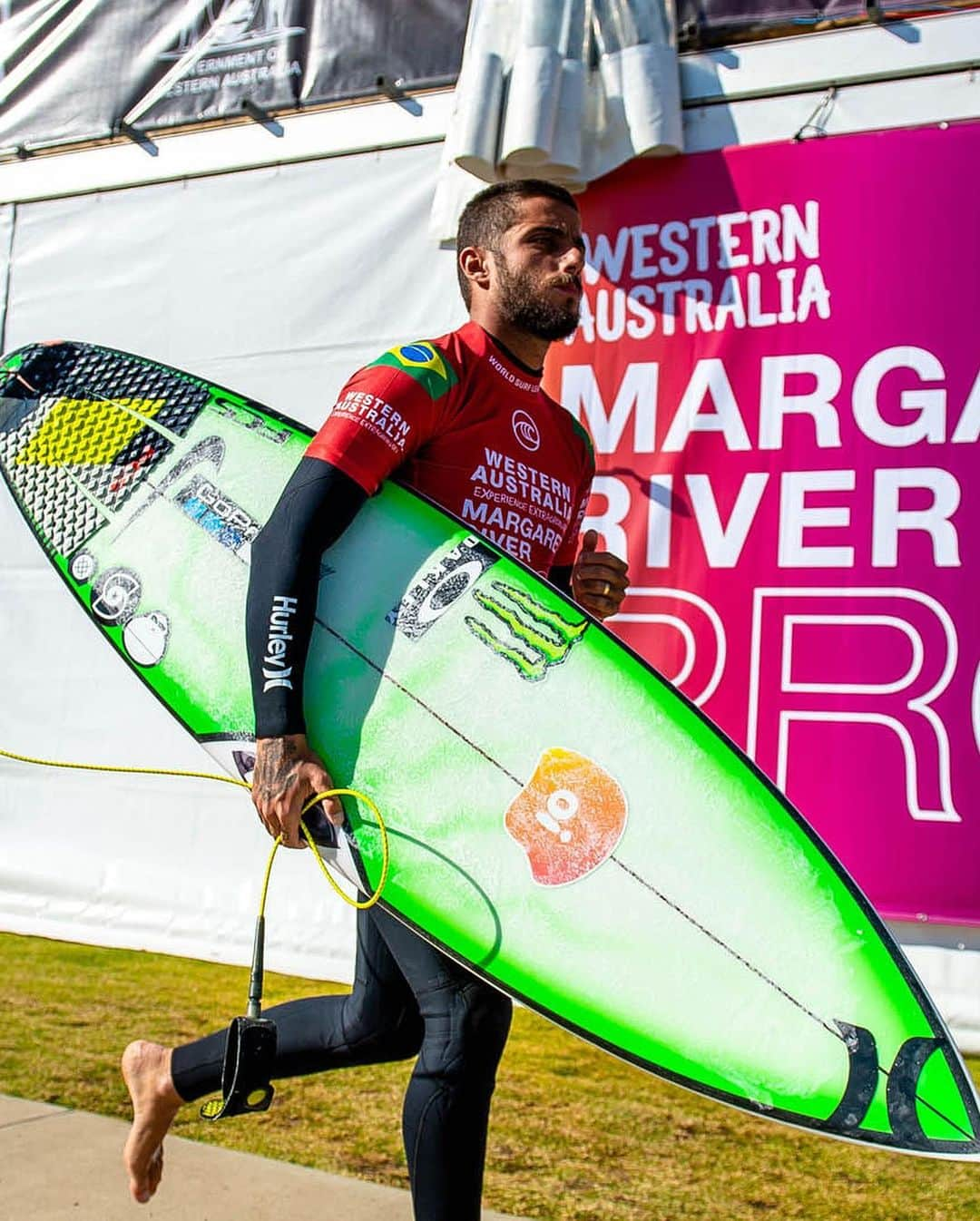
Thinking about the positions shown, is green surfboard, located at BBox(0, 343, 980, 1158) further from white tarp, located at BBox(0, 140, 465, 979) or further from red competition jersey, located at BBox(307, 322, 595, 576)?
white tarp, located at BBox(0, 140, 465, 979)

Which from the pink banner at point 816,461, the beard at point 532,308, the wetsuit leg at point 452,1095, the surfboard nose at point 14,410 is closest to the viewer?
the wetsuit leg at point 452,1095

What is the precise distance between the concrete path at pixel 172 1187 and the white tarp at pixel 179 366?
1283 millimetres

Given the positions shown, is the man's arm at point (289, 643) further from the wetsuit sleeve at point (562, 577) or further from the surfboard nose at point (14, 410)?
the surfboard nose at point (14, 410)

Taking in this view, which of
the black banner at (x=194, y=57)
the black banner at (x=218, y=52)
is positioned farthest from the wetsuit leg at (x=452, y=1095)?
the black banner at (x=194, y=57)

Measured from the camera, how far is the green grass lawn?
2.13m

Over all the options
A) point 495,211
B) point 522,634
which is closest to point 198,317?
point 495,211

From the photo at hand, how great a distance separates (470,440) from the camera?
177cm

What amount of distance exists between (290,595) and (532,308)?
597mm

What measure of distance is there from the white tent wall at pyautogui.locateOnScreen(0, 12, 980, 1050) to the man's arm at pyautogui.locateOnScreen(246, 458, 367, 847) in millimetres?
2098

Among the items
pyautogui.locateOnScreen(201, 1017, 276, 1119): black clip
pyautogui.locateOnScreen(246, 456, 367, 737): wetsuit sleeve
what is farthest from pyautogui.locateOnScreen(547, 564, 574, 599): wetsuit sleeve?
pyautogui.locateOnScreen(201, 1017, 276, 1119): black clip

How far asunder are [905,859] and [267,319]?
2449mm

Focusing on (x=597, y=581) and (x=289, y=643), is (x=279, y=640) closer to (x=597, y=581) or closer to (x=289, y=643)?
(x=289, y=643)

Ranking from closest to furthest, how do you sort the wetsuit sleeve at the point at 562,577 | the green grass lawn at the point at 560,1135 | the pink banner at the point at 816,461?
the wetsuit sleeve at the point at 562,577, the green grass lawn at the point at 560,1135, the pink banner at the point at 816,461

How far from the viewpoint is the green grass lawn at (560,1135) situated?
213 centimetres
